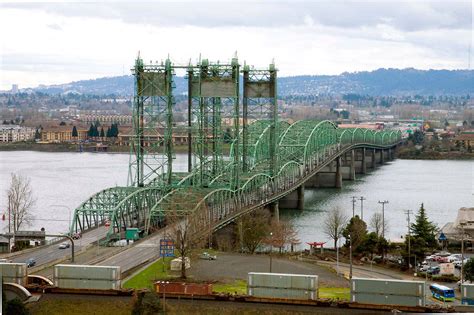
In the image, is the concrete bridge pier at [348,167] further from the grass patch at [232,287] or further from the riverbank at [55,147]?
the grass patch at [232,287]

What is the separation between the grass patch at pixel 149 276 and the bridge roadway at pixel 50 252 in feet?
7.19

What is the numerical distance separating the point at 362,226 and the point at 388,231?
14.4 feet

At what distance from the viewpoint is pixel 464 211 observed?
29.1 m

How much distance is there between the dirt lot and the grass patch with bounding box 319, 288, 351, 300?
0.59 m

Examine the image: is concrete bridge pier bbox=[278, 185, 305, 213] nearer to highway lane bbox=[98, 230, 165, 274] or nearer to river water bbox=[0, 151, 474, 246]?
river water bbox=[0, 151, 474, 246]

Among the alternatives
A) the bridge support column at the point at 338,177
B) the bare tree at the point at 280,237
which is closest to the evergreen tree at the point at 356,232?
the bare tree at the point at 280,237

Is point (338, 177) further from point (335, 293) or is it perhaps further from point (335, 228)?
point (335, 293)

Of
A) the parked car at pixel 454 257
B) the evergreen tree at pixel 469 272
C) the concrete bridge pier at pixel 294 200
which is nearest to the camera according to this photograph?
the evergreen tree at pixel 469 272

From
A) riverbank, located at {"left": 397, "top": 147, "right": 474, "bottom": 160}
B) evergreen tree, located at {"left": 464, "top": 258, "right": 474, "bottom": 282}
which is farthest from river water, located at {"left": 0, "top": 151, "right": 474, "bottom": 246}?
evergreen tree, located at {"left": 464, "top": 258, "right": 474, "bottom": 282}

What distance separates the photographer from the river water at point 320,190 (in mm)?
33062

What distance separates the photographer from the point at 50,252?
21.1 m

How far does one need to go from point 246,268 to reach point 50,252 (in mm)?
4758

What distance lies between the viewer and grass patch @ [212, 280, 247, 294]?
16150mm

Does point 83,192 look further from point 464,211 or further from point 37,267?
point 37,267
